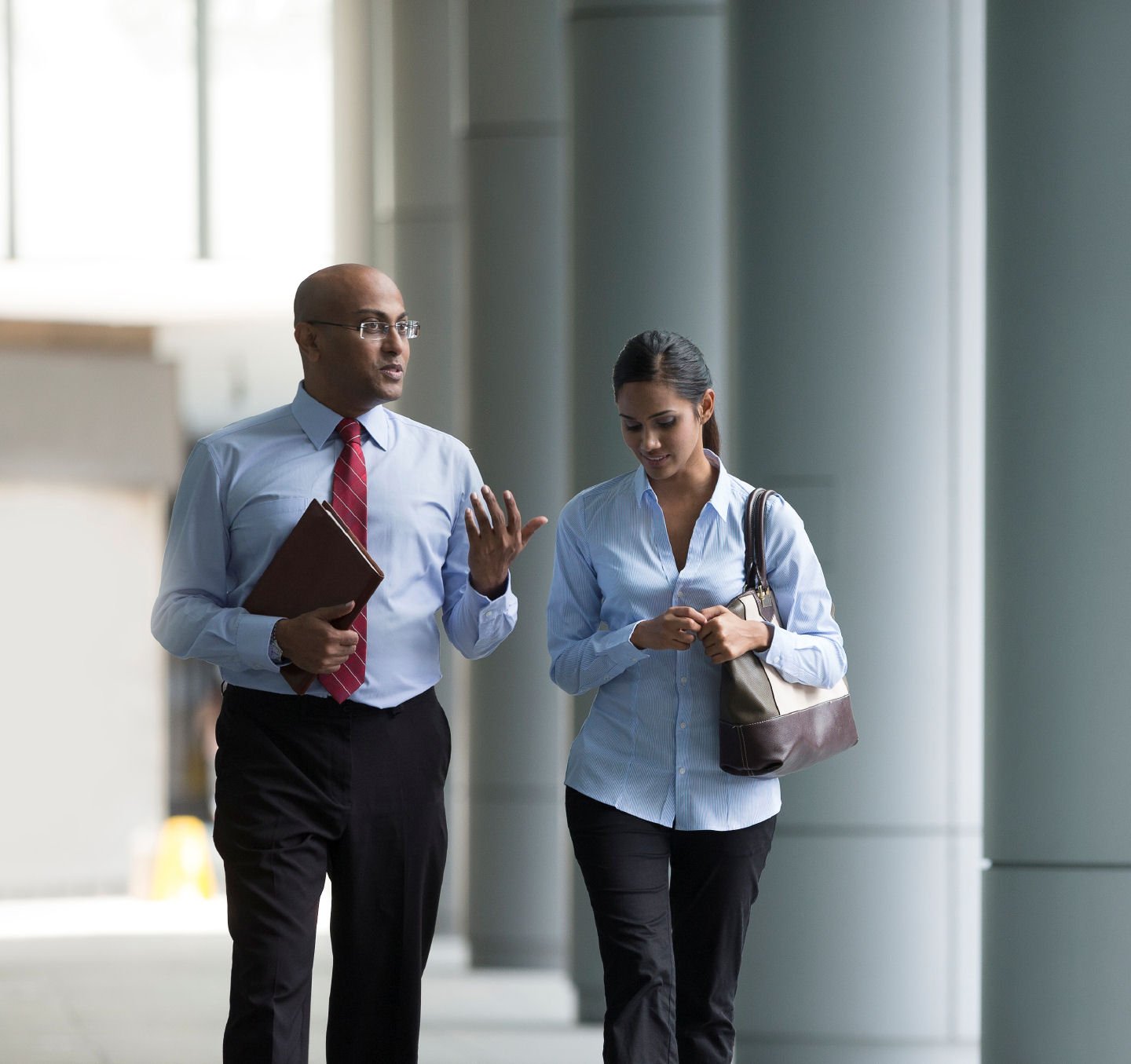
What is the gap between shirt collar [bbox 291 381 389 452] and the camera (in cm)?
430

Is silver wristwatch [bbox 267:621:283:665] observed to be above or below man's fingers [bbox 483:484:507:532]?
below

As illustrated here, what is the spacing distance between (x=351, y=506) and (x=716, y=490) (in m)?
0.84

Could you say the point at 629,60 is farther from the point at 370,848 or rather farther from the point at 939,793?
the point at 370,848

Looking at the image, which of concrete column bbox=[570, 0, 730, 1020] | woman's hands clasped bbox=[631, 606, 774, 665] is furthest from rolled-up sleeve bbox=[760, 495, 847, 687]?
concrete column bbox=[570, 0, 730, 1020]

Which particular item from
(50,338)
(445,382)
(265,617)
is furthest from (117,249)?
(265,617)

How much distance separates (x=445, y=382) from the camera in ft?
37.3

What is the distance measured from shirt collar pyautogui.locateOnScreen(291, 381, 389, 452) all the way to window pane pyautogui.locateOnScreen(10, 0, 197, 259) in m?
12.4

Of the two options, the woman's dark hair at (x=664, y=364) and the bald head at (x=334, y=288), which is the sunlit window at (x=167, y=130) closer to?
the bald head at (x=334, y=288)

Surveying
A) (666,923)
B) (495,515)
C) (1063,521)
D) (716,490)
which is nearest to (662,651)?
(716,490)

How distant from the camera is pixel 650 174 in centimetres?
717

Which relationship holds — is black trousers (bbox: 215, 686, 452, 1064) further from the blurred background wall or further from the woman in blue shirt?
the blurred background wall

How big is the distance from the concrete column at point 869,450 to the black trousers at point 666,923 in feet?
5.96

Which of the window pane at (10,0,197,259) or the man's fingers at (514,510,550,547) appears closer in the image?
the man's fingers at (514,510,550,547)

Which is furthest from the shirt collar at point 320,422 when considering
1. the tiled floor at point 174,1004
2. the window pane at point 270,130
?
the window pane at point 270,130
